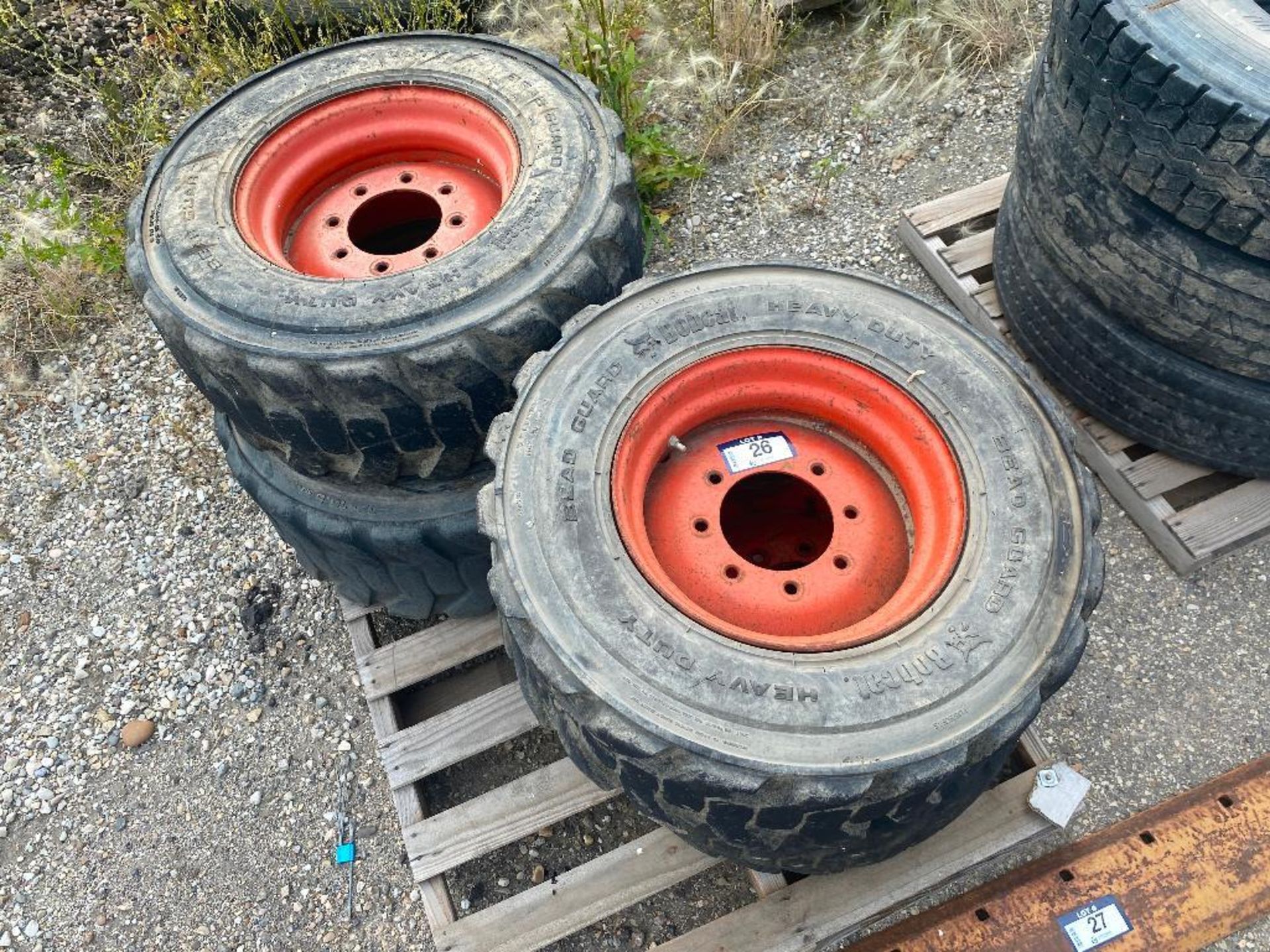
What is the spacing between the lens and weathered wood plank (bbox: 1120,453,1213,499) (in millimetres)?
2840

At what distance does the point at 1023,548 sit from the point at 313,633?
87.7 inches

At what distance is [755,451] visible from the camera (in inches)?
82.6

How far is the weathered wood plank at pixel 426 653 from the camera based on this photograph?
2.69 meters

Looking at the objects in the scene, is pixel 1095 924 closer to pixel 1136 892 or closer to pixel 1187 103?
pixel 1136 892

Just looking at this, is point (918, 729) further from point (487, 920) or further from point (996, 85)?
point (996, 85)

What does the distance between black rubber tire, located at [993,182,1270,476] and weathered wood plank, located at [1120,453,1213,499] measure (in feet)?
0.13

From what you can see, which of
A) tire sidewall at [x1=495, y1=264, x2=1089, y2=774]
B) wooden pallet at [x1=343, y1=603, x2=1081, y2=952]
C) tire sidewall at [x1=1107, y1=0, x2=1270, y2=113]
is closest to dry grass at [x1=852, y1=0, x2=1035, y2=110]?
tire sidewall at [x1=1107, y1=0, x2=1270, y2=113]

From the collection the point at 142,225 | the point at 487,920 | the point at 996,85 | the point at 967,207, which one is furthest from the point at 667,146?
the point at 487,920

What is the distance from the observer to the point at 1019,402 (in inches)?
75.9

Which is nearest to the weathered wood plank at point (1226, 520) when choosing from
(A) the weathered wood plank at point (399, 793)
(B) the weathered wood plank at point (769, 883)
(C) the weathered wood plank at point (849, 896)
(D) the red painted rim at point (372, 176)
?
(C) the weathered wood plank at point (849, 896)

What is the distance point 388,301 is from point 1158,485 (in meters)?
2.44

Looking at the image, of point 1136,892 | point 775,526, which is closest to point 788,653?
point 775,526

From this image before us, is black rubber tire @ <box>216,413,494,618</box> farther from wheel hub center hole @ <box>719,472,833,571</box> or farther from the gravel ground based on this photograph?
wheel hub center hole @ <box>719,472,833,571</box>

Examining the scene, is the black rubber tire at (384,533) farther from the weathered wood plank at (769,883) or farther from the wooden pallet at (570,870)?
the weathered wood plank at (769,883)
